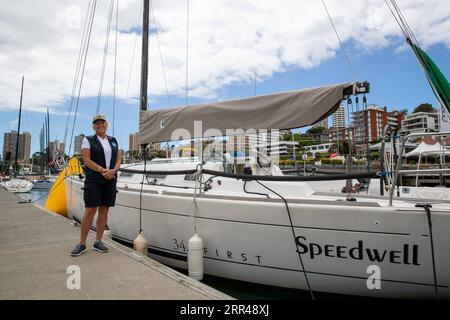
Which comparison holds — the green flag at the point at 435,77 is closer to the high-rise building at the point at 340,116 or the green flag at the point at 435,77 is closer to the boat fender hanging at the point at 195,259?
the high-rise building at the point at 340,116

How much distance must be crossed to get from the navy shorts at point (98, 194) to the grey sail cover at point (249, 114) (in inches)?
64.2

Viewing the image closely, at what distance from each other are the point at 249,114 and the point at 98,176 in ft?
7.16

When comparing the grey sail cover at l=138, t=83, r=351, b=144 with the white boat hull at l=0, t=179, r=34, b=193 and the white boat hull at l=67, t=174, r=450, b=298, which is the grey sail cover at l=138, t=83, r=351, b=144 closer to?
the white boat hull at l=67, t=174, r=450, b=298

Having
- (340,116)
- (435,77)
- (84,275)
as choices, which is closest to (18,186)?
(84,275)

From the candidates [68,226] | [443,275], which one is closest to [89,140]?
[68,226]

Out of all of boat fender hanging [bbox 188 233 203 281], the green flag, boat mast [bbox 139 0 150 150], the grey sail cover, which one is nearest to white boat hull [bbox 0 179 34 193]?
boat mast [bbox 139 0 150 150]

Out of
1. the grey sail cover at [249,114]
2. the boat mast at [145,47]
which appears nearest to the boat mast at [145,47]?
the boat mast at [145,47]

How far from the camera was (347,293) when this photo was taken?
3.35m

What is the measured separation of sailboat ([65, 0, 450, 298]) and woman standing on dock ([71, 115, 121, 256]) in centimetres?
76

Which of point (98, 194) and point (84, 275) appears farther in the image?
point (98, 194)

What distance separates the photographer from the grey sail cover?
4.22 metres

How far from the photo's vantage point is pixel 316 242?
332 cm

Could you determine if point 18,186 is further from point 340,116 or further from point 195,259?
point 340,116

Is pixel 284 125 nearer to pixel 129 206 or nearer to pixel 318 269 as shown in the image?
pixel 318 269
